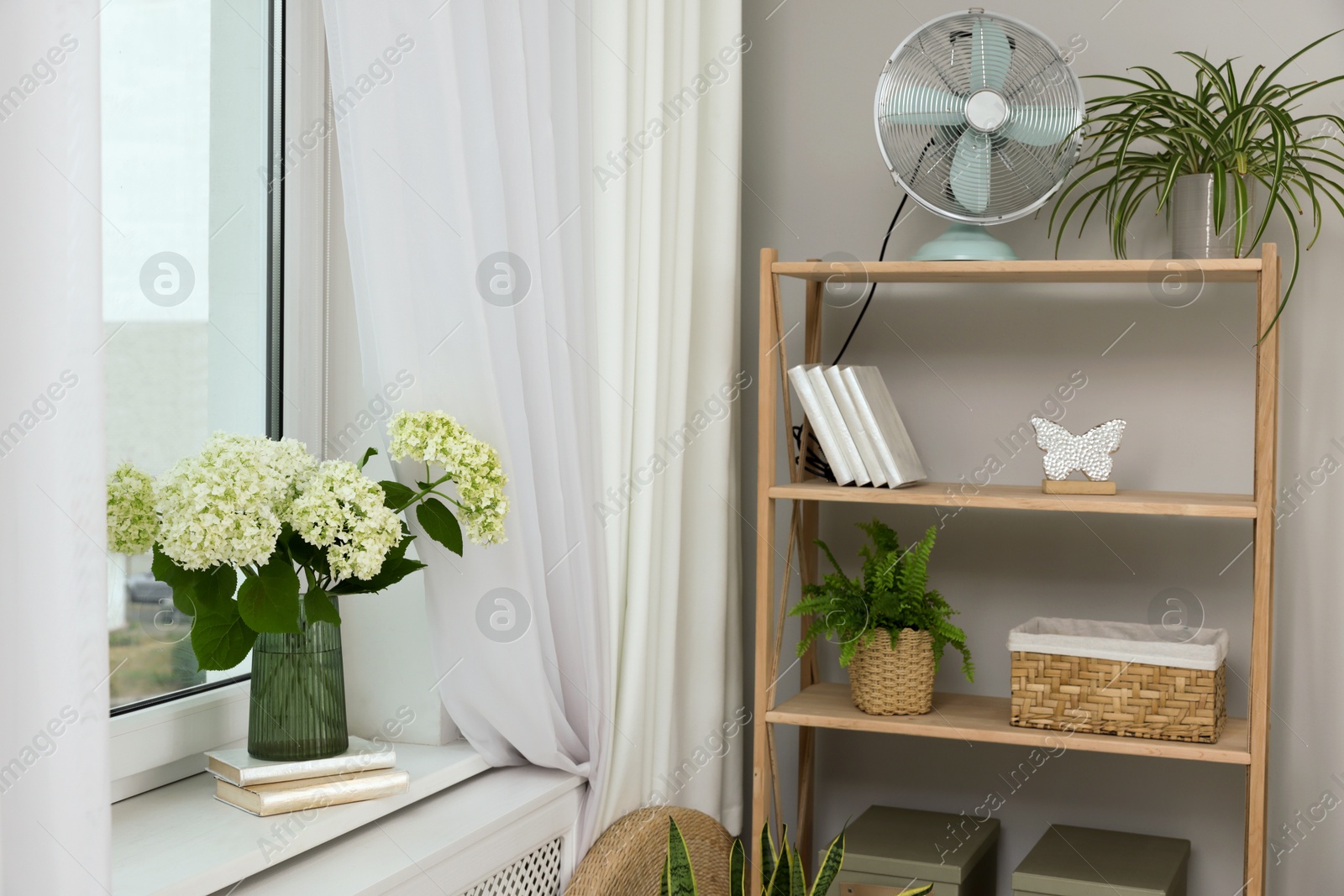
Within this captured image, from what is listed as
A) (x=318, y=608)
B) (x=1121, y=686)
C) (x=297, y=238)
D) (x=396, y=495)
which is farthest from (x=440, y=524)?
(x=1121, y=686)

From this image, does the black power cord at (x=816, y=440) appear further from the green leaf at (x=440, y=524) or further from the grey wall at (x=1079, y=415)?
the green leaf at (x=440, y=524)

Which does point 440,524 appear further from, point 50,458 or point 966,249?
point 966,249

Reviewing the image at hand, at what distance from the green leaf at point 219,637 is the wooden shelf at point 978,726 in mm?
906

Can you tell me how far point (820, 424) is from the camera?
1848mm

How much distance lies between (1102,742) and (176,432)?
136 centimetres

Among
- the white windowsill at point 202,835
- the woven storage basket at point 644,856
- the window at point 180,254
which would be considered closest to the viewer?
the white windowsill at point 202,835

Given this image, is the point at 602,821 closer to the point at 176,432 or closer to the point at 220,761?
the point at 220,761

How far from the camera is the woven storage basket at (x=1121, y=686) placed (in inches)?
66.7

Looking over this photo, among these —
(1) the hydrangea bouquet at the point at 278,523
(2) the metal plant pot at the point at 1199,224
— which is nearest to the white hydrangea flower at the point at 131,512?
(1) the hydrangea bouquet at the point at 278,523

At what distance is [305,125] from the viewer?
1.56 meters

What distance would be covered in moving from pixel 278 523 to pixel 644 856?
0.77m

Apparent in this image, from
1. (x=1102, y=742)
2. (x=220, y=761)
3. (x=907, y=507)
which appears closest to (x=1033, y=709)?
(x=1102, y=742)

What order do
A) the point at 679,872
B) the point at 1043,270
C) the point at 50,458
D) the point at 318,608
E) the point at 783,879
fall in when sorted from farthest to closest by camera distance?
the point at 1043,270 → the point at 783,879 → the point at 679,872 → the point at 318,608 → the point at 50,458

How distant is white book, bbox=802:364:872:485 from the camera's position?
1.84 meters
